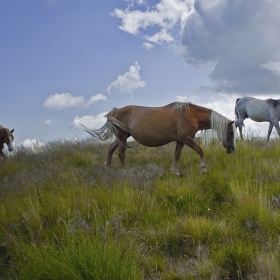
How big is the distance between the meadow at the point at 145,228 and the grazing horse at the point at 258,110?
7.49 metres

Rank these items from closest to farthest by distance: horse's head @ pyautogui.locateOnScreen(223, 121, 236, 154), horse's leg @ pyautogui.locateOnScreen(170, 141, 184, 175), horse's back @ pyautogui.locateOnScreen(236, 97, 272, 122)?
horse's leg @ pyautogui.locateOnScreen(170, 141, 184, 175)
horse's head @ pyautogui.locateOnScreen(223, 121, 236, 154)
horse's back @ pyautogui.locateOnScreen(236, 97, 272, 122)

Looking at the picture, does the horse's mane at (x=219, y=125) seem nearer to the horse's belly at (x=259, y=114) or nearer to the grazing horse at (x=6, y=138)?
the horse's belly at (x=259, y=114)

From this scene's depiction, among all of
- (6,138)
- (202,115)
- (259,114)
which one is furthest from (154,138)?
(6,138)

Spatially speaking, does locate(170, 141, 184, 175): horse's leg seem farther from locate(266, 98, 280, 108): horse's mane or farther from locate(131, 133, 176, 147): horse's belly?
locate(266, 98, 280, 108): horse's mane

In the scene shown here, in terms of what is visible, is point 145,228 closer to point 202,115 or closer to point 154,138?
point 154,138

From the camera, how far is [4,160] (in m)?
10.8

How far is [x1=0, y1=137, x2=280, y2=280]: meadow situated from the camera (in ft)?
9.41

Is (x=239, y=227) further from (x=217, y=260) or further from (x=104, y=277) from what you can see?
(x=104, y=277)

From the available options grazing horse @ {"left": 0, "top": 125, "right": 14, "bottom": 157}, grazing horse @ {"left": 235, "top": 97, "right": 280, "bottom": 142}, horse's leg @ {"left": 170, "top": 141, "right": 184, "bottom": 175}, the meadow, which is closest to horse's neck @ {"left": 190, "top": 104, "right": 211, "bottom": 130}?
horse's leg @ {"left": 170, "top": 141, "right": 184, "bottom": 175}

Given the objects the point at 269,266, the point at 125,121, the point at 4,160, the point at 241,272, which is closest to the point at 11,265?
the point at 241,272

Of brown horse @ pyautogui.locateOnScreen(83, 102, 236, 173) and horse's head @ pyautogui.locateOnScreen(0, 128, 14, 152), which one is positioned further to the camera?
horse's head @ pyautogui.locateOnScreen(0, 128, 14, 152)

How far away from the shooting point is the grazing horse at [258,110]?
13.6 meters

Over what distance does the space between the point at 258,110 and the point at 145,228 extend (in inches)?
458

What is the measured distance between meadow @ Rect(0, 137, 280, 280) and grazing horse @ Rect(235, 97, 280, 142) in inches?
295
